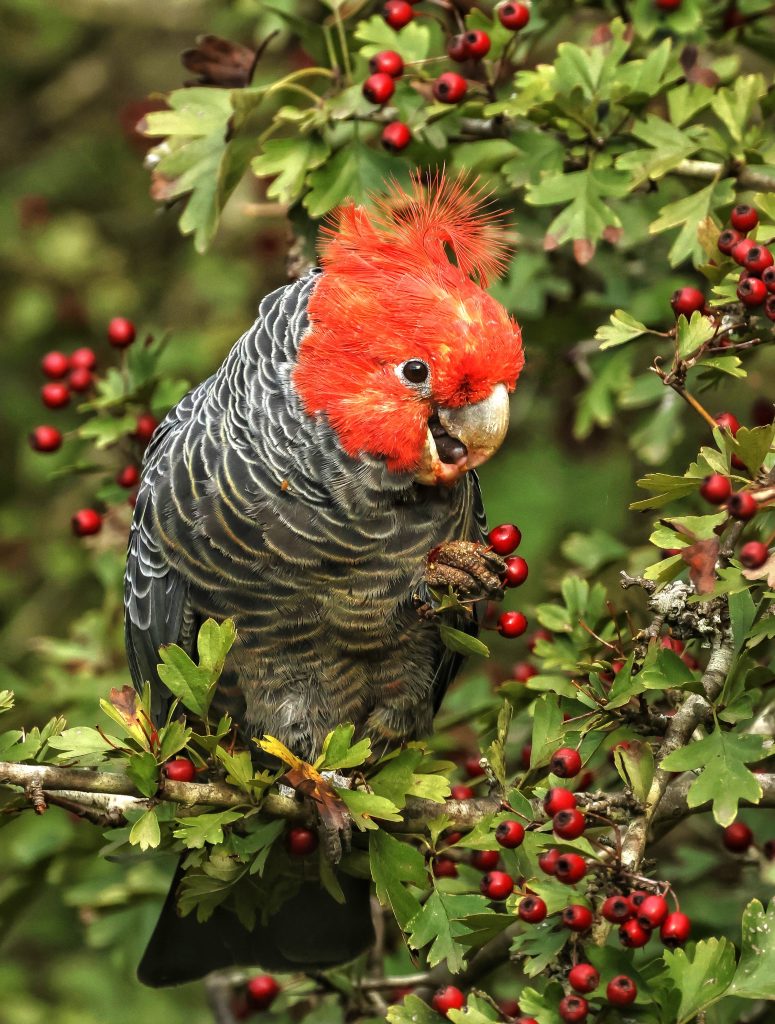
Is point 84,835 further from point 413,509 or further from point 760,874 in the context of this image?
point 760,874

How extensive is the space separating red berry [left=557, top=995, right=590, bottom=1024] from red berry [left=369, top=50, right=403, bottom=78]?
2.44 m

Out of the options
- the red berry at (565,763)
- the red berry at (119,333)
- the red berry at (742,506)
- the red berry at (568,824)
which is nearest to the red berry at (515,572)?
the red berry at (565,763)

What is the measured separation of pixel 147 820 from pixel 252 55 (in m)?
2.33

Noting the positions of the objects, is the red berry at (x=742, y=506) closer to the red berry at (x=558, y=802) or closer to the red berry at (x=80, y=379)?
the red berry at (x=558, y=802)

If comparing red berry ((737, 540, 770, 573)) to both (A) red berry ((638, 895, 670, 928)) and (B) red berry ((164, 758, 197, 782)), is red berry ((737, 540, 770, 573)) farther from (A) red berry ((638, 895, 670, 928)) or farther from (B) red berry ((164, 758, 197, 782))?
(B) red berry ((164, 758, 197, 782))

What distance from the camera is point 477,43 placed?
3498mm

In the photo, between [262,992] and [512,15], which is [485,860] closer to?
[262,992]

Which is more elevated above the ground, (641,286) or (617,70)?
(617,70)

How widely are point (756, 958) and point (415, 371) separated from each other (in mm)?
1617

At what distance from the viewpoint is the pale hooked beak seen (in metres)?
3.31

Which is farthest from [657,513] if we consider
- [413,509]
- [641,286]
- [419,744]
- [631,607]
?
[419,744]

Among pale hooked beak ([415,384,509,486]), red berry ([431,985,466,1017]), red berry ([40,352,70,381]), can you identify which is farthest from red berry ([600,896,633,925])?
red berry ([40,352,70,381])

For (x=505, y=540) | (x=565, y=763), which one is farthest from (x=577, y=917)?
(x=505, y=540)

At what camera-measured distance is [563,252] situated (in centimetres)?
433
